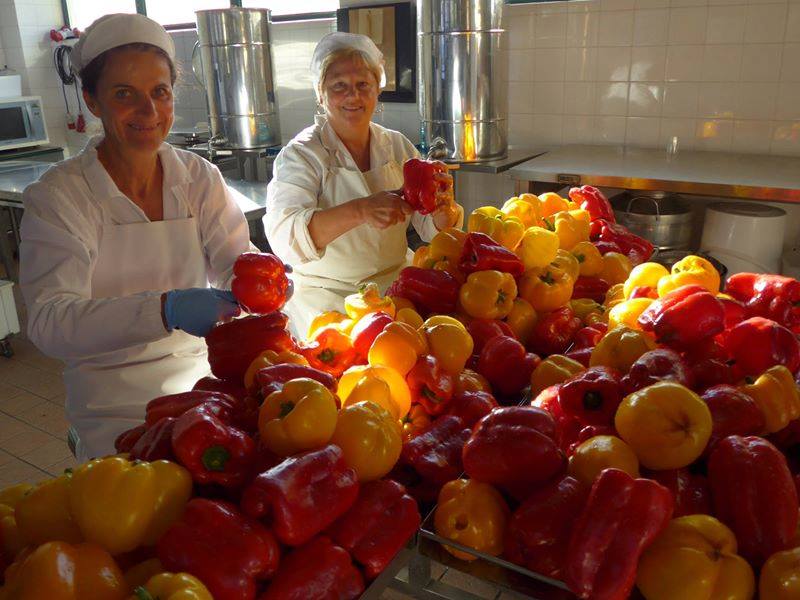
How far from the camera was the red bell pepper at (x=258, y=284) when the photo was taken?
1494 millimetres

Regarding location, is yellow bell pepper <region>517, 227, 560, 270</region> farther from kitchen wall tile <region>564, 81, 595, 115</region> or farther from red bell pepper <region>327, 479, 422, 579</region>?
kitchen wall tile <region>564, 81, 595, 115</region>

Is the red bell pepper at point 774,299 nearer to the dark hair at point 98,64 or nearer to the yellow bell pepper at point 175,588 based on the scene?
the yellow bell pepper at point 175,588

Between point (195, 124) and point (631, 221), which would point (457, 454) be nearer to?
point (631, 221)

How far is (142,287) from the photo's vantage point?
6.27 feet

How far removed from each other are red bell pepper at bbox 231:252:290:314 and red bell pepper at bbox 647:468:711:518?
2.85 feet

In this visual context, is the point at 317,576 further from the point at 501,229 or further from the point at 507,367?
the point at 501,229

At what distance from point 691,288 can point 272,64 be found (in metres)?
3.68

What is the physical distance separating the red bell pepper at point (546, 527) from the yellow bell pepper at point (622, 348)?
1.34ft

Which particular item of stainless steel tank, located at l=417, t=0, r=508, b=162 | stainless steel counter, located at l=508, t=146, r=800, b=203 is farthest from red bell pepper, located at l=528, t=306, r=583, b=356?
stainless steel tank, located at l=417, t=0, r=508, b=162

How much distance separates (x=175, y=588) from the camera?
73cm

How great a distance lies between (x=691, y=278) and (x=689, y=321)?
30 cm

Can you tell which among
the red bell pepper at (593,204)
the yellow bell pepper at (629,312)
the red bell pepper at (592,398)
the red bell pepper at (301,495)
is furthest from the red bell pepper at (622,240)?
the red bell pepper at (301,495)

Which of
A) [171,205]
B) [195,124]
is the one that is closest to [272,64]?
[195,124]

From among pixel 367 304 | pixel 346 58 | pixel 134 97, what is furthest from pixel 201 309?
pixel 346 58
